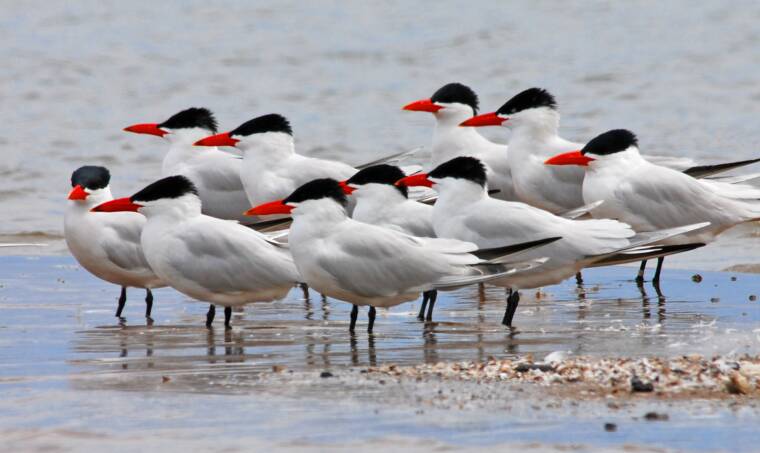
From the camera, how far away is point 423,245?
6832 mm

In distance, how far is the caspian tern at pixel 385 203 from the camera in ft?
25.1

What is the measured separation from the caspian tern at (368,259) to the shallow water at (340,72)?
4519 millimetres

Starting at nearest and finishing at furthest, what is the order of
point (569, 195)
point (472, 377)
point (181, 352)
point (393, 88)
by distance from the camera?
1. point (472, 377)
2. point (181, 352)
3. point (569, 195)
4. point (393, 88)

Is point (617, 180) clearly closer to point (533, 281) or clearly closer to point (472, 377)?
point (533, 281)

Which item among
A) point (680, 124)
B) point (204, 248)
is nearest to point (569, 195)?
point (204, 248)

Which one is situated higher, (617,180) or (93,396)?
(617,180)

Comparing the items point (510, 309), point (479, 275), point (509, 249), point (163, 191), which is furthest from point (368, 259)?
point (163, 191)

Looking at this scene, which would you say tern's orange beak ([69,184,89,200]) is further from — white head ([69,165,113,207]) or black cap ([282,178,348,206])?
black cap ([282,178,348,206])

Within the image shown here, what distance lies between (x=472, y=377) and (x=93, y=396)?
1.45 m

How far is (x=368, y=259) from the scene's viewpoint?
22.1 feet

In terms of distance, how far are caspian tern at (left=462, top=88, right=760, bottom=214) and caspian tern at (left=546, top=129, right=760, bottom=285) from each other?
45 centimetres

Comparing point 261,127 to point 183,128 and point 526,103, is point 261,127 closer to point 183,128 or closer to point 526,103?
A: point 183,128

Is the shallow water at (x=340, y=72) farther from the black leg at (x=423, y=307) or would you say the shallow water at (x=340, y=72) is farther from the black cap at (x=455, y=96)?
the black leg at (x=423, y=307)

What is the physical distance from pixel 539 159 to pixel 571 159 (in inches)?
27.8
